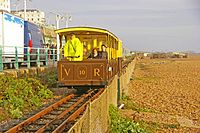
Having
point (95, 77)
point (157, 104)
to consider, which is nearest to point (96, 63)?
point (95, 77)

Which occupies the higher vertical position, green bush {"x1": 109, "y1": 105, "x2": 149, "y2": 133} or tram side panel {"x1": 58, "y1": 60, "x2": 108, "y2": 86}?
tram side panel {"x1": 58, "y1": 60, "x2": 108, "y2": 86}

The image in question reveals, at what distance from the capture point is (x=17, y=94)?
1394 centimetres

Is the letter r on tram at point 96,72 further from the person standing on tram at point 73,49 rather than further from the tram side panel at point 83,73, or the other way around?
the person standing on tram at point 73,49

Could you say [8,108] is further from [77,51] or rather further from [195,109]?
[195,109]

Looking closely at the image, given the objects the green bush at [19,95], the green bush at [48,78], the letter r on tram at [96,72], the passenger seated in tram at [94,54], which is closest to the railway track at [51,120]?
the green bush at [19,95]

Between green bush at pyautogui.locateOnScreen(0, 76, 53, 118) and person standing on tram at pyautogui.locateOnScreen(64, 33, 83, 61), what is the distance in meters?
1.78

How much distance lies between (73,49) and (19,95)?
3231 mm

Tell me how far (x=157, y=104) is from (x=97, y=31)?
5.26 meters

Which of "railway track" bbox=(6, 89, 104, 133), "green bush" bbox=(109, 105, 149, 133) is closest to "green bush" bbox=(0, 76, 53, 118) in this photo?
"railway track" bbox=(6, 89, 104, 133)

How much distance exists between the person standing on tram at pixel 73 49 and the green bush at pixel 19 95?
1782 mm

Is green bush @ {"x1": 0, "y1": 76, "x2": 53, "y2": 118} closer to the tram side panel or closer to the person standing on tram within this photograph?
the tram side panel

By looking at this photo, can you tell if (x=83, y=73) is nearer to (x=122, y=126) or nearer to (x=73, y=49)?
(x=73, y=49)

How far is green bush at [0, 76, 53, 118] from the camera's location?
1261 centimetres

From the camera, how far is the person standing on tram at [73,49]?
15.9 m
